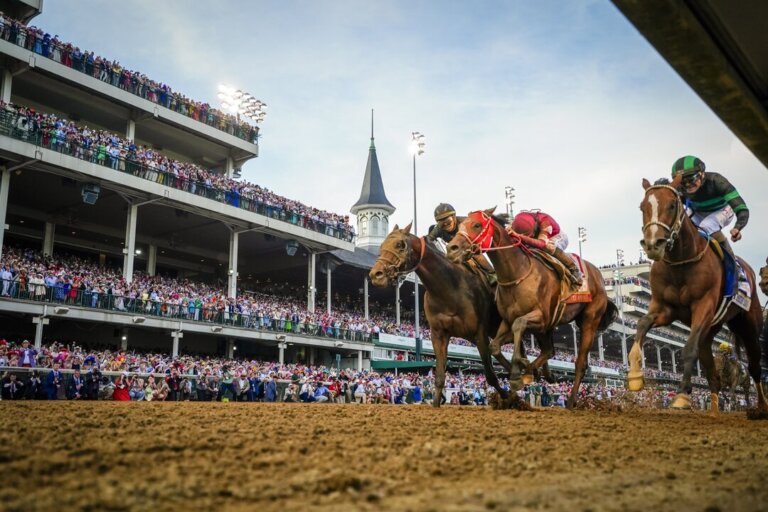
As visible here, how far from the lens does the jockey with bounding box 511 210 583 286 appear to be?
411 inches

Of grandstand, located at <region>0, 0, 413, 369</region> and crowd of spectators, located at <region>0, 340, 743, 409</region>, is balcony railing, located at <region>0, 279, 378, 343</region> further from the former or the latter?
crowd of spectators, located at <region>0, 340, 743, 409</region>

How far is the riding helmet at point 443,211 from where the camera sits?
11.1m

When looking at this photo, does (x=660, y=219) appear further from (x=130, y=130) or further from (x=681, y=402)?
(x=130, y=130)

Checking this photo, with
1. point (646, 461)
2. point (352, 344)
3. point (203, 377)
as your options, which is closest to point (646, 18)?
point (646, 461)

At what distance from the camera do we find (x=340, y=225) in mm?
39594

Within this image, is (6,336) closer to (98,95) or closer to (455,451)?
(98,95)

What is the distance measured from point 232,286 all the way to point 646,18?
3150 centimetres

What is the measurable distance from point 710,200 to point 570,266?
2339 millimetres

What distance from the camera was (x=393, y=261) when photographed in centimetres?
998

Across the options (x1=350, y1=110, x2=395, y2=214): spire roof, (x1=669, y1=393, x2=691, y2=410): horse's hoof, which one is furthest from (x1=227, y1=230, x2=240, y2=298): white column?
(x1=350, y1=110, x2=395, y2=214): spire roof

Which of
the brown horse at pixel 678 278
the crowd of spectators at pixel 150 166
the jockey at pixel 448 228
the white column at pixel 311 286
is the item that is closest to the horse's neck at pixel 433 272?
the jockey at pixel 448 228

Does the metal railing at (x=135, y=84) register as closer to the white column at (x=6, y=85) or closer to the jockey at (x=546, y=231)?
the white column at (x=6, y=85)

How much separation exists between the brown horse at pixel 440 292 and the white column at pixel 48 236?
27814mm

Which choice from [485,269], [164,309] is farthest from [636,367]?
[164,309]
